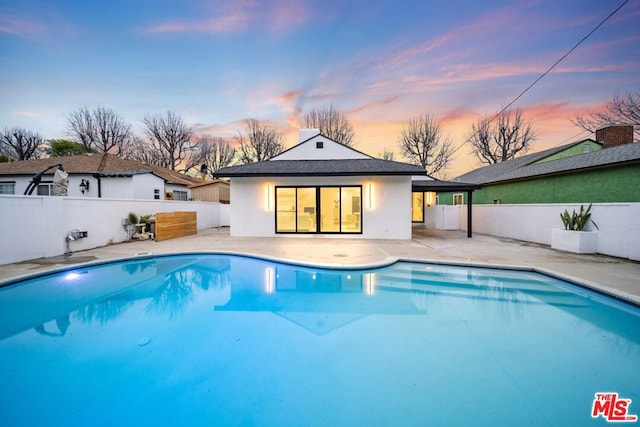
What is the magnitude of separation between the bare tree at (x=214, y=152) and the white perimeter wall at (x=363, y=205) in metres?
21.3

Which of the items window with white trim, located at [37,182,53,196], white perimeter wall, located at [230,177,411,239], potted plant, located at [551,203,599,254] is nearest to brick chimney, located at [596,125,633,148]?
potted plant, located at [551,203,599,254]

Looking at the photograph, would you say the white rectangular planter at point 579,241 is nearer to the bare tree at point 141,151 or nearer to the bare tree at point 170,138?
the bare tree at point 170,138

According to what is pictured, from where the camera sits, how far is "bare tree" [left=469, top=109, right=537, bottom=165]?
79.8ft

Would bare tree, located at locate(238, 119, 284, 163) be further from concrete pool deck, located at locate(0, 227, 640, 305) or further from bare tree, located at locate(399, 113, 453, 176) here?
concrete pool deck, located at locate(0, 227, 640, 305)

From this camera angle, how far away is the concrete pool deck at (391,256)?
18.4 ft

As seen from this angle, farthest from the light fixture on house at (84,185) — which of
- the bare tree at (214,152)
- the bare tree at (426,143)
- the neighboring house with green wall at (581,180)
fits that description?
the bare tree at (426,143)

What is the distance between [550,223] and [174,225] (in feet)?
50.2

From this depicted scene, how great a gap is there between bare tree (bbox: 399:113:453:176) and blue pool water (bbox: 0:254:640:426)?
21.0 meters

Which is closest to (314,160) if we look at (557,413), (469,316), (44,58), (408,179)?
(408,179)

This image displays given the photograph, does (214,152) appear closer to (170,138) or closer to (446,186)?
(170,138)

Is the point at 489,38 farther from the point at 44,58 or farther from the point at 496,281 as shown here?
the point at 44,58

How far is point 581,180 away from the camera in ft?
33.8

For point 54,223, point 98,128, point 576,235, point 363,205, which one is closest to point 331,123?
point 363,205

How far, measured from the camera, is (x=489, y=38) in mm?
10547
